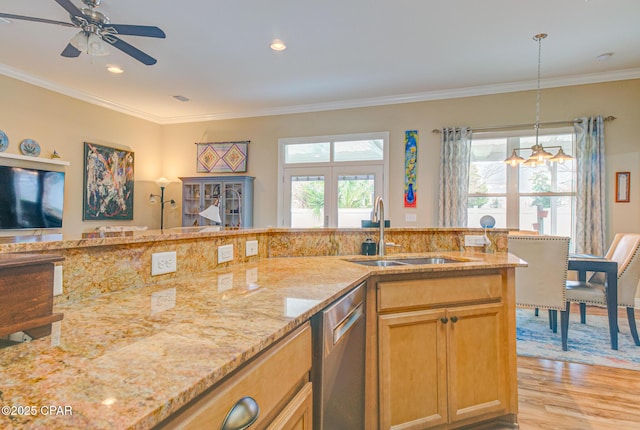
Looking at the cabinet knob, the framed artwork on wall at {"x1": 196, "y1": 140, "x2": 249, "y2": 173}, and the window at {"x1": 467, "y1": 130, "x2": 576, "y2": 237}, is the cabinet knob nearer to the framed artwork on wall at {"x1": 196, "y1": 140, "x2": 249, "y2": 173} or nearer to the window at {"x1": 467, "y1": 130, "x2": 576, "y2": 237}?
the window at {"x1": 467, "y1": 130, "x2": 576, "y2": 237}

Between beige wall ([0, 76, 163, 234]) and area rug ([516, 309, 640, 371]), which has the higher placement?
beige wall ([0, 76, 163, 234])

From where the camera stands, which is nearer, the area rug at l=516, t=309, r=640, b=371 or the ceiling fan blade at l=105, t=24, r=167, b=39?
the ceiling fan blade at l=105, t=24, r=167, b=39

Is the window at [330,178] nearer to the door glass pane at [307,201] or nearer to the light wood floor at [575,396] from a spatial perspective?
the door glass pane at [307,201]

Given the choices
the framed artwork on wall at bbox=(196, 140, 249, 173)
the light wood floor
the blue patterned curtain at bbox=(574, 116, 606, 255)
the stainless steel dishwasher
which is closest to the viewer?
the stainless steel dishwasher

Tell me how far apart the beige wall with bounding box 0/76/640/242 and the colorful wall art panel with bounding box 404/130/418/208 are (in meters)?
0.07

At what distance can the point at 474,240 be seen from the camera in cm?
240

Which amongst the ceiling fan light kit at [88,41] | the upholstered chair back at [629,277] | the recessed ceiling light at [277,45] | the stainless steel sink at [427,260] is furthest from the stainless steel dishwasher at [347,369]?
the recessed ceiling light at [277,45]

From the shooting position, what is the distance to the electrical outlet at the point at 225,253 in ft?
5.59

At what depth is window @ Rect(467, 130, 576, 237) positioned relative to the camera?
458 centimetres

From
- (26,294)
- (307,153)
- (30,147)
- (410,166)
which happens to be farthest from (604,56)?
(30,147)

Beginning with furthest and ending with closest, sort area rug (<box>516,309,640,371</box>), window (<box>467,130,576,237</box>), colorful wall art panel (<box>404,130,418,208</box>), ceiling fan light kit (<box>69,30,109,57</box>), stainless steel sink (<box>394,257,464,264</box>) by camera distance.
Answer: colorful wall art panel (<box>404,130,418,208</box>) < window (<box>467,130,576,237</box>) < area rug (<box>516,309,640,371</box>) < ceiling fan light kit (<box>69,30,109,57</box>) < stainless steel sink (<box>394,257,464,264</box>)

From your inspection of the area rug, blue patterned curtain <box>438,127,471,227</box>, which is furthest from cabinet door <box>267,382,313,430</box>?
blue patterned curtain <box>438,127,471,227</box>

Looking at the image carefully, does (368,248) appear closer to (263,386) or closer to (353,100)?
(263,386)

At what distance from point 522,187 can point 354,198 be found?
235cm
